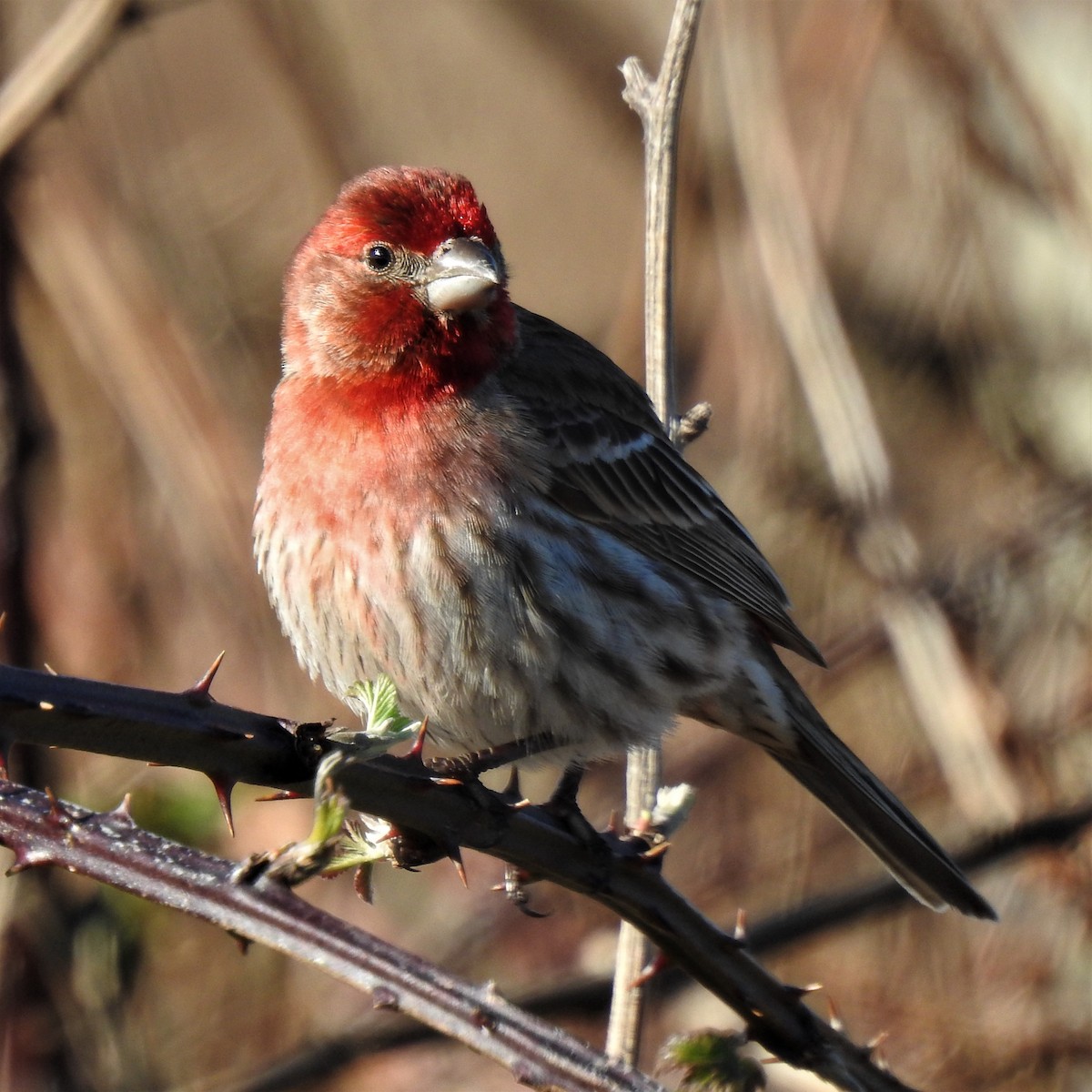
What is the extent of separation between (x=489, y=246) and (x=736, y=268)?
2.91 metres

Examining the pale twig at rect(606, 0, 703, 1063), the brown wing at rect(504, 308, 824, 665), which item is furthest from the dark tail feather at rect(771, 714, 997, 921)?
the pale twig at rect(606, 0, 703, 1063)

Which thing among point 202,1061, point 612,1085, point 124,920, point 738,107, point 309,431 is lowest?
point 202,1061

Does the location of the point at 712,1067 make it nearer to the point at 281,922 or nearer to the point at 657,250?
the point at 281,922

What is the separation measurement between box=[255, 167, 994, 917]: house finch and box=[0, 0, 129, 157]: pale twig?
106cm

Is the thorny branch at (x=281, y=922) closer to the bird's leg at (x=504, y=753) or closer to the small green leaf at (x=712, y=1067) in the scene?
the small green leaf at (x=712, y=1067)

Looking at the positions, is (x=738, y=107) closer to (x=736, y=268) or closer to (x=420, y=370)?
(x=736, y=268)

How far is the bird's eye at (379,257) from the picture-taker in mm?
4156

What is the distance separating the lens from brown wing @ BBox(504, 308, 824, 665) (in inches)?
177

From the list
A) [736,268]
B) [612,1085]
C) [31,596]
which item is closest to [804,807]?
[736,268]

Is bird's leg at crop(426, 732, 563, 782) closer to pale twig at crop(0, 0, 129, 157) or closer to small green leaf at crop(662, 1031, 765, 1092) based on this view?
small green leaf at crop(662, 1031, 765, 1092)

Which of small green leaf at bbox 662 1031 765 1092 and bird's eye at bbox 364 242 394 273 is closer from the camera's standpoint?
small green leaf at bbox 662 1031 765 1092

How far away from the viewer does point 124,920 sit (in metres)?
5.58

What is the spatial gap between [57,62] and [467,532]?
87.1 inches

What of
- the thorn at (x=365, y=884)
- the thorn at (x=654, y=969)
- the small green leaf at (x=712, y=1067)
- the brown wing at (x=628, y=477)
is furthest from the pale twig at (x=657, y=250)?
the thorn at (x=365, y=884)
